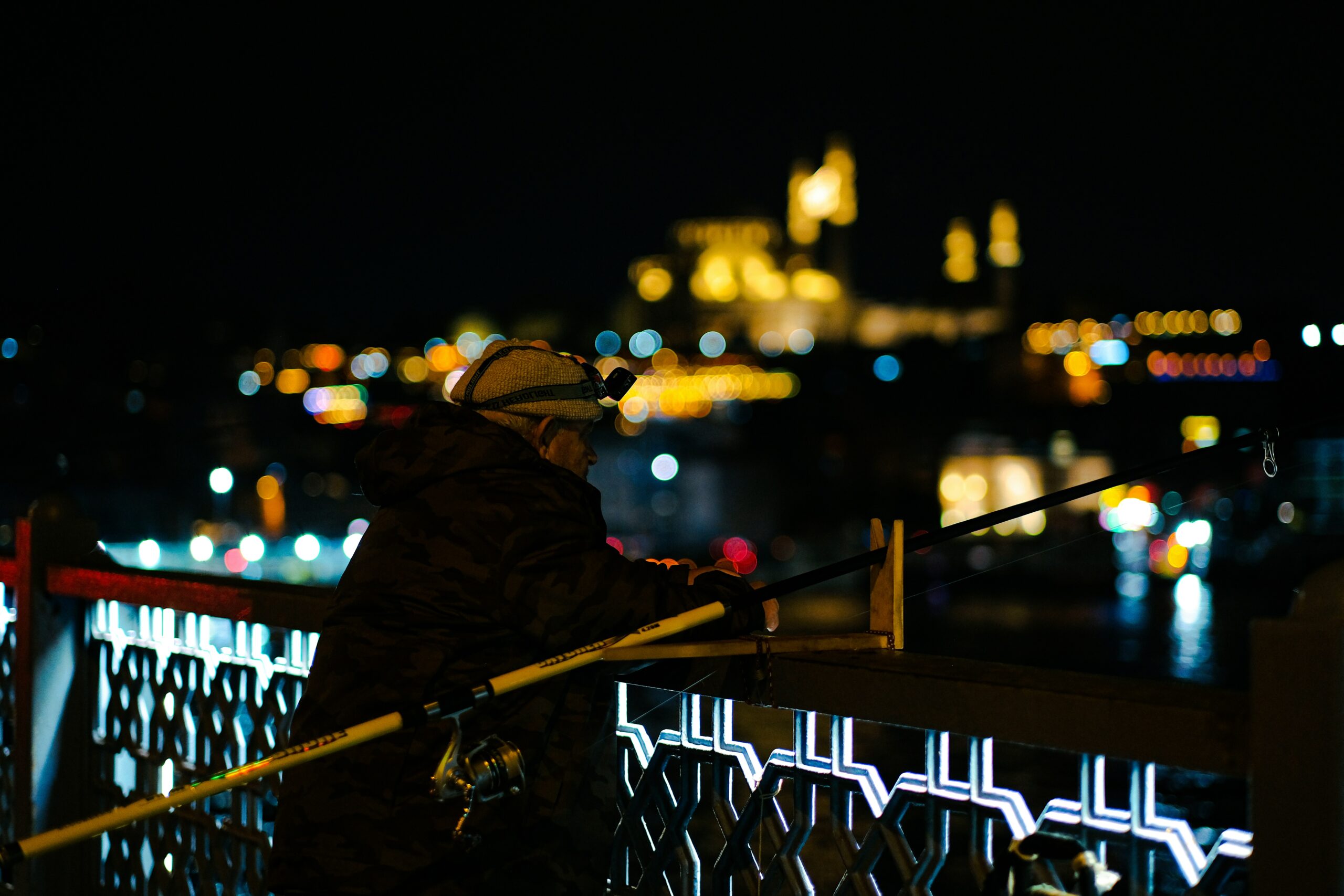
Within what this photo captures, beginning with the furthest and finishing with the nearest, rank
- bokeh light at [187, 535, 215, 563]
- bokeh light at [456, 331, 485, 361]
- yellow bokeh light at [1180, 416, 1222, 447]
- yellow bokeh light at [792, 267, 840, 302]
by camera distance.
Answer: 1. yellow bokeh light at [792, 267, 840, 302]
2. bokeh light at [456, 331, 485, 361]
3. yellow bokeh light at [1180, 416, 1222, 447]
4. bokeh light at [187, 535, 215, 563]

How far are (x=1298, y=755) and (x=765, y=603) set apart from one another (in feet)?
3.77

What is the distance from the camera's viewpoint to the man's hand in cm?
278

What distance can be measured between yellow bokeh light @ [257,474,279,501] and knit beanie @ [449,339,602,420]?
64289mm

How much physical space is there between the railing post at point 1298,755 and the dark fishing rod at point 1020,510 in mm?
730

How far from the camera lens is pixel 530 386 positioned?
2.72 meters

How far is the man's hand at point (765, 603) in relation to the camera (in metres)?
2.78

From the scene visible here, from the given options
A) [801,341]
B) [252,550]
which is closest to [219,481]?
[252,550]

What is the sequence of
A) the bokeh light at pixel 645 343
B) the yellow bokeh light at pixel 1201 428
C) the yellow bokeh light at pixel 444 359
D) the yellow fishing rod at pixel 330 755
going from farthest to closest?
1. the bokeh light at pixel 645 343
2. the yellow bokeh light at pixel 444 359
3. the yellow bokeh light at pixel 1201 428
4. the yellow fishing rod at pixel 330 755

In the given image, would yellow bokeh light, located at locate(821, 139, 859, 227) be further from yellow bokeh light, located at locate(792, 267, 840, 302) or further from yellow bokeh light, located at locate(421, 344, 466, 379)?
yellow bokeh light, located at locate(421, 344, 466, 379)

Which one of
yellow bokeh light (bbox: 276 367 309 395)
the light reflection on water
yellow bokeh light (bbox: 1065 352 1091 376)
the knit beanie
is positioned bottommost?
the light reflection on water

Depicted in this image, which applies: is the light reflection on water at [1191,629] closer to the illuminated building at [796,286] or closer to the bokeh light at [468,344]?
the bokeh light at [468,344]

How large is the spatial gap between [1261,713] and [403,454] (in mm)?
1555

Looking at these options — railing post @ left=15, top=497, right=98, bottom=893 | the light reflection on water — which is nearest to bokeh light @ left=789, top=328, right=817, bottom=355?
the light reflection on water

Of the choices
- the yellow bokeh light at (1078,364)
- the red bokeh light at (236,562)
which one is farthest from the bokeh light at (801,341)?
the red bokeh light at (236,562)
